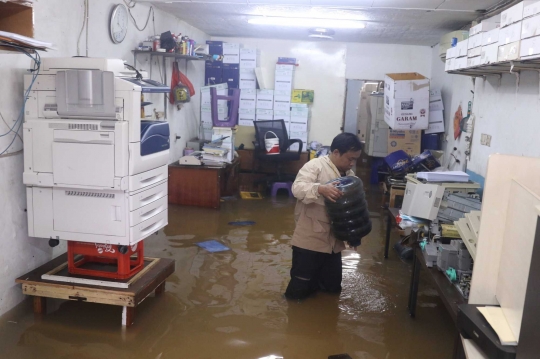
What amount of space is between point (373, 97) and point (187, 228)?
3.89m

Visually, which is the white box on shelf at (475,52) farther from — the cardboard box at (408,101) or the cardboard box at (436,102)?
the cardboard box at (436,102)

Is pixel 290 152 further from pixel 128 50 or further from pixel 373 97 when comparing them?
pixel 128 50

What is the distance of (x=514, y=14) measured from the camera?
251 cm

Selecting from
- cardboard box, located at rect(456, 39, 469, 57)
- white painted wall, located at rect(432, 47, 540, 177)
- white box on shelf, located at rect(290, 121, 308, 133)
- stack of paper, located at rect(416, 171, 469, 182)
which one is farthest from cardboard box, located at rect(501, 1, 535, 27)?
white box on shelf, located at rect(290, 121, 308, 133)

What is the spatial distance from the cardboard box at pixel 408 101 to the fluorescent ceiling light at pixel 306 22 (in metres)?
0.83

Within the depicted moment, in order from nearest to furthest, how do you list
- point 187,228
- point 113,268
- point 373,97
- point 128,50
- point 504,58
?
point 504,58
point 113,268
point 128,50
point 187,228
point 373,97

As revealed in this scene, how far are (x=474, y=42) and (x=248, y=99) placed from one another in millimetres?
4473

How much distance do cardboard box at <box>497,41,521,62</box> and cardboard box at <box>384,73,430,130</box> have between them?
10.2 feet

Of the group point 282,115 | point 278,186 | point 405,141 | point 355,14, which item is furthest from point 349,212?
point 282,115

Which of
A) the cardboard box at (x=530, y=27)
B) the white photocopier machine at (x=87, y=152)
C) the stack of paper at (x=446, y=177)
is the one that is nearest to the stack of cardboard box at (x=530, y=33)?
the cardboard box at (x=530, y=27)

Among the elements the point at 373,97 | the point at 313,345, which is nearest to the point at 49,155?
the point at 313,345

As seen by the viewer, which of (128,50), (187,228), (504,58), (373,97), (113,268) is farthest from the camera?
(373,97)

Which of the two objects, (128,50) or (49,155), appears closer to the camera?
(49,155)

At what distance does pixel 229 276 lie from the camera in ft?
11.9
